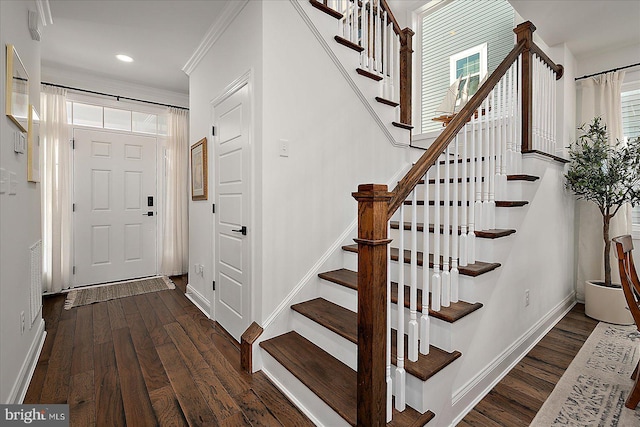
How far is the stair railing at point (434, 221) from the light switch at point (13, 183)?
1929mm

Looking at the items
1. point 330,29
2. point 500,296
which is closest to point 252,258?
point 500,296

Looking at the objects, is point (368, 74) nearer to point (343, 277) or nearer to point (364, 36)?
point (364, 36)

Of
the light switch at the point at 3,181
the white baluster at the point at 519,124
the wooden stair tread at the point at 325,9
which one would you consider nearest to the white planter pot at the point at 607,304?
the white baluster at the point at 519,124

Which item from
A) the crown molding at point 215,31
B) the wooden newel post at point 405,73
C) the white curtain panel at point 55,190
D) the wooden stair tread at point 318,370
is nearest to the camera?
the wooden stair tread at point 318,370

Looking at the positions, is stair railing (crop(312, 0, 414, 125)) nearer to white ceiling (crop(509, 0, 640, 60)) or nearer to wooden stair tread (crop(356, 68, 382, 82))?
wooden stair tread (crop(356, 68, 382, 82))

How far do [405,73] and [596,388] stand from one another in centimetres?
287

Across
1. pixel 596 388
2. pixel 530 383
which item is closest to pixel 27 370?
pixel 530 383

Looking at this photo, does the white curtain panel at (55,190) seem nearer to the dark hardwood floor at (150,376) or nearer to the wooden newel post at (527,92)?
the dark hardwood floor at (150,376)

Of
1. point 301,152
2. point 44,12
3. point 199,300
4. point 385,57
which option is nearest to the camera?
point 301,152

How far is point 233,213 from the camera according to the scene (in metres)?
2.59

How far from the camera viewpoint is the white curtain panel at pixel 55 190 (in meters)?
3.67

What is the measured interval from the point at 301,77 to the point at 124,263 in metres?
3.74

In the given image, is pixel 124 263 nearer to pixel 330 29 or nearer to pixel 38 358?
pixel 38 358

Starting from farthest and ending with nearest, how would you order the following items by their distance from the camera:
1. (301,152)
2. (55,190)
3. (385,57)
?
1. (55,190)
2. (385,57)
3. (301,152)
